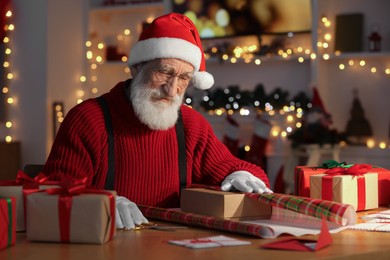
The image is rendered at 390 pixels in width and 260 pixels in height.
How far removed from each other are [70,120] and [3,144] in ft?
11.8

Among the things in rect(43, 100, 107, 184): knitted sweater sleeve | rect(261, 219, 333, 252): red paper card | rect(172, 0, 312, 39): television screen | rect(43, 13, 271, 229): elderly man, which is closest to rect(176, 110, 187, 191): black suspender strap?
rect(43, 13, 271, 229): elderly man

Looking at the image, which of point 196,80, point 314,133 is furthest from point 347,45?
point 196,80

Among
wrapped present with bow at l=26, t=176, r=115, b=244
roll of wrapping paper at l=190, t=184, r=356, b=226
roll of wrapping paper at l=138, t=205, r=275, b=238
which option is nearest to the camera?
wrapped present with bow at l=26, t=176, r=115, b=244

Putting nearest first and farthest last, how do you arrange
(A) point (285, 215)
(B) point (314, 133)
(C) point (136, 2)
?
(A) point (285, 215) < (B) point (314, 133) < (C) point (136, 2)

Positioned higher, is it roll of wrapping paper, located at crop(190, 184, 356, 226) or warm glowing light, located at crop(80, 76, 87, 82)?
warm glowing light, located at crop(80, 76, 87, 82)

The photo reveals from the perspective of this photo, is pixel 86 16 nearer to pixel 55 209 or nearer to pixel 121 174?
pixel 121 174

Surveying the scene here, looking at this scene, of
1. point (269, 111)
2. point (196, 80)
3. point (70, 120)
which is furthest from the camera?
point (269, 111)

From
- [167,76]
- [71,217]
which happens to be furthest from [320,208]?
[167,76]

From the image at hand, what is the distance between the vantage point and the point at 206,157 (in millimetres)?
2586

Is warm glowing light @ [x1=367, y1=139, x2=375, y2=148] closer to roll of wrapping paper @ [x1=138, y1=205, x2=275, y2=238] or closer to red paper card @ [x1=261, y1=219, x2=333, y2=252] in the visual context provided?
roll of wrapping paper @ [x1=138, y1=205, x2=275, y2=238]

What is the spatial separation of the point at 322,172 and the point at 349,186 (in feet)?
0.43

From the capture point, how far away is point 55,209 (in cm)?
169

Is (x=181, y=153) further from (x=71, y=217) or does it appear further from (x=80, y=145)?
(x=71, y=217)

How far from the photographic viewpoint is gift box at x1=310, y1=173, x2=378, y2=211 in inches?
87.2
